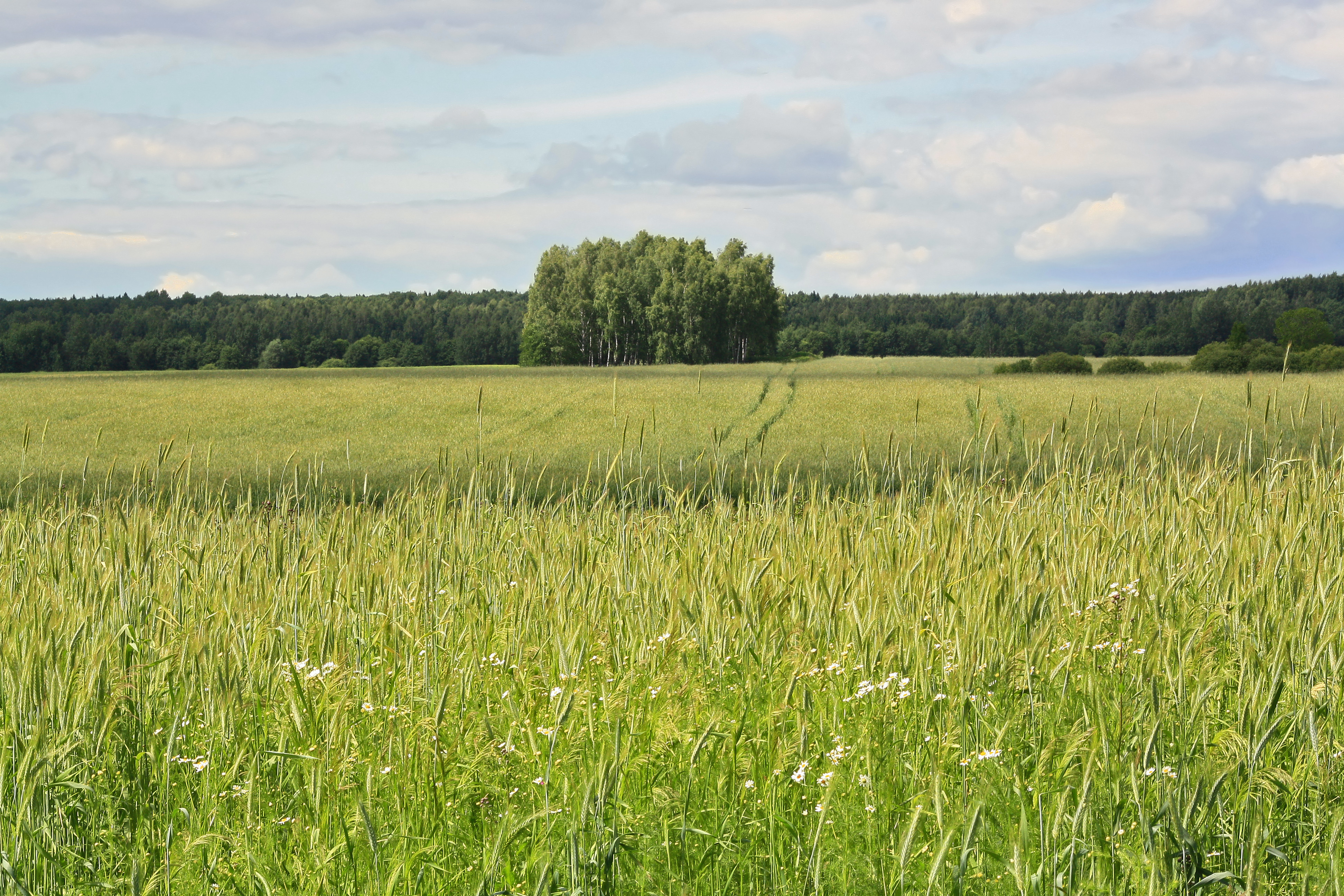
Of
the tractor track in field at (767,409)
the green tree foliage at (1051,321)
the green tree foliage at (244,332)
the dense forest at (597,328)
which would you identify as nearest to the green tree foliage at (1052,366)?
the tractor track in field at (767,409)

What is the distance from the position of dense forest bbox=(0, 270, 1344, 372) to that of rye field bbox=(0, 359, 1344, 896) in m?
67.7

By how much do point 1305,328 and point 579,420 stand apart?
75.5 m

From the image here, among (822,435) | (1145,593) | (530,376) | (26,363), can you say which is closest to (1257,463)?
(822,435)

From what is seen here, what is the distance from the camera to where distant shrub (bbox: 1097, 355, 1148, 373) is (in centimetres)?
3988

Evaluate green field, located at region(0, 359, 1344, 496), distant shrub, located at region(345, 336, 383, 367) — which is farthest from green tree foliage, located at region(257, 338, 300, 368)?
green field, located at region(0, 359, 1344, 496)

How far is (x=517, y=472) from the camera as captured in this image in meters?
13.2

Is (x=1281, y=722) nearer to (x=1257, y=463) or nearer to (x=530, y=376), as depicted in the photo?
(x=1257, y=463)

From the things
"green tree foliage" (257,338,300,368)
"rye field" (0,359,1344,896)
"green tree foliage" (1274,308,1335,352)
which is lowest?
"rye field" (0,359,1344,896)

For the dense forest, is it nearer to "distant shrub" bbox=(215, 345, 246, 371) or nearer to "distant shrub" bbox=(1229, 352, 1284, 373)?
"distant shrub" bbox=(215, 345, 246, 371)

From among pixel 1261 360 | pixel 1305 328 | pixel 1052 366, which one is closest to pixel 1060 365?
pixel 1052 366

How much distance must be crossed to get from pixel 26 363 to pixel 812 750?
8604cm

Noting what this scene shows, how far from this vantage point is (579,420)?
75.3 ft

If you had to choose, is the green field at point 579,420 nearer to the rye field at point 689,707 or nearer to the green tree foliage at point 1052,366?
the rye field at point 689,707

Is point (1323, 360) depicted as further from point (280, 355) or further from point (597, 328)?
point (280, 355)
